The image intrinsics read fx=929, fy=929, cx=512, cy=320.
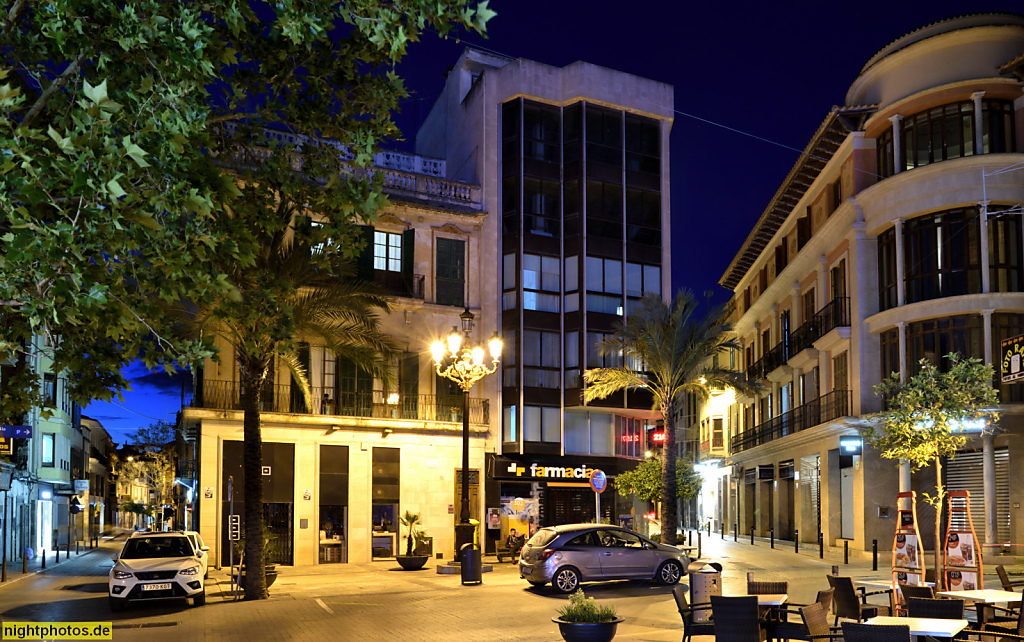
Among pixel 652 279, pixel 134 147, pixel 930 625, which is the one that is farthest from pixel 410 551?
pixel 134 147

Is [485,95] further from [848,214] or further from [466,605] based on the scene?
[466,605]

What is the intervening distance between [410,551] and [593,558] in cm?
1036

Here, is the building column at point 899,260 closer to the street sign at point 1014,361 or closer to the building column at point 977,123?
the building column at point 977,123

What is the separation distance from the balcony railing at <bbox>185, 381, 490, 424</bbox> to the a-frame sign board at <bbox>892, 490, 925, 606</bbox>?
17434 mm

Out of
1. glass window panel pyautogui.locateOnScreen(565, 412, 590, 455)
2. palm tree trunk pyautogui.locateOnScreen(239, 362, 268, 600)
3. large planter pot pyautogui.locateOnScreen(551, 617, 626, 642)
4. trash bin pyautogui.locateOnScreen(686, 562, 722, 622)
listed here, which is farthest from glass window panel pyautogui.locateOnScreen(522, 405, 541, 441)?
large planter pot pyautogui.locateOnScreen(551, 617, 626, 642)

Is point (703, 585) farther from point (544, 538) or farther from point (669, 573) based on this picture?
point (669, 573)

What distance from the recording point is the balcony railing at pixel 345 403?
96.9ft

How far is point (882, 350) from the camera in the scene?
105 ft

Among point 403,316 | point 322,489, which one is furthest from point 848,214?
point 322,489

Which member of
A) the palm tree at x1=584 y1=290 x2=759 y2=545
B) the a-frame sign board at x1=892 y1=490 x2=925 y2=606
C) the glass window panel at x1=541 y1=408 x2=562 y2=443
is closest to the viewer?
the a-frame sign board at x1=892 y1=490 x2=925 y2=606

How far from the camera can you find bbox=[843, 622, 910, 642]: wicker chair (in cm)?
834

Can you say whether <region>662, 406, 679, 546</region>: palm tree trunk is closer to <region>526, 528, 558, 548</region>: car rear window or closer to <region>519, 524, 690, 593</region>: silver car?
<region>519, 524, 690, 593</region>: silver car

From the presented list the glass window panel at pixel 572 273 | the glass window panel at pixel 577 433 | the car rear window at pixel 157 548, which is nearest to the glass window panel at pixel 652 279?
the glass window panel at pixel 572 273

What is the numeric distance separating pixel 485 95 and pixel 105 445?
3112 inches
